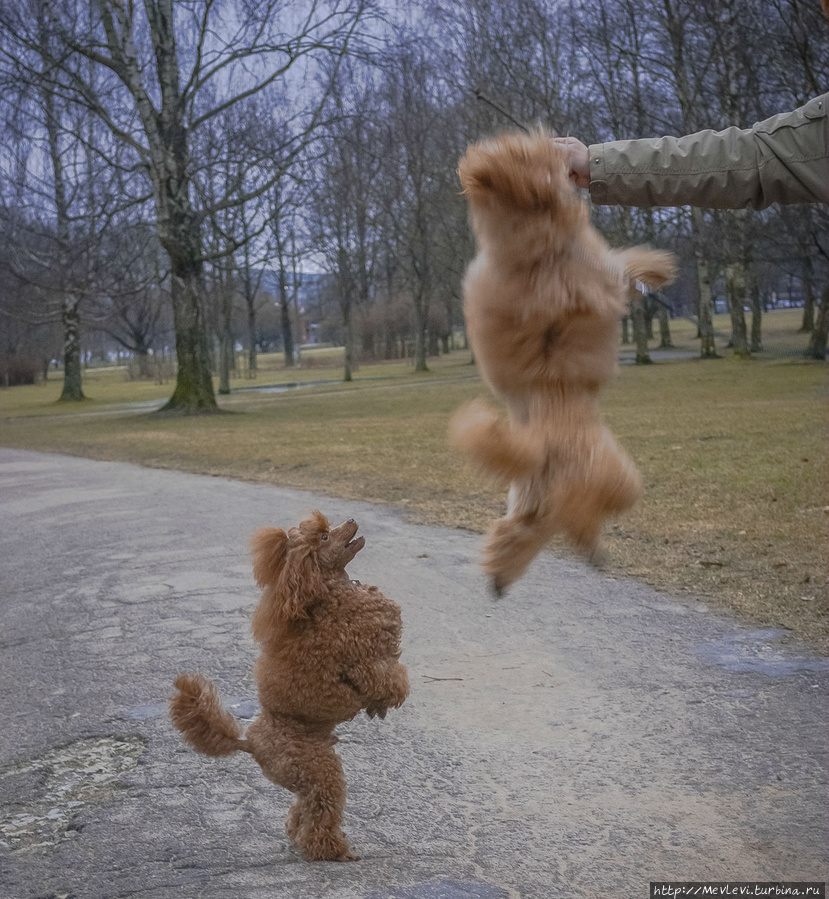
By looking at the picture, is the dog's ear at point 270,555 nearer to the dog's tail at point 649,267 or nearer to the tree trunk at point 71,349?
the dog's tail at point 649,267

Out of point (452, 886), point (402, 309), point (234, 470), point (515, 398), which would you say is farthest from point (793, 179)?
point (402, 309)

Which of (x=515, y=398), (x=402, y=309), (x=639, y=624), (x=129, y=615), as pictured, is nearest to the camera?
(x=515, y=398)

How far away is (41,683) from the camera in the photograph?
4.32m

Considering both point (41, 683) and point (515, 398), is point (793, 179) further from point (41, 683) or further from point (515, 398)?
point (41, 683)

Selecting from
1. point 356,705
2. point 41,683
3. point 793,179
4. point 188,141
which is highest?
point 188,141

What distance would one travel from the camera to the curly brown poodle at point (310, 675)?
2465 millimetres

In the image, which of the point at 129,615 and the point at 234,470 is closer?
the point at 129,615

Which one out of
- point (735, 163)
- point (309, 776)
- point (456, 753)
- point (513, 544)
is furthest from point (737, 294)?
point (513, 544)

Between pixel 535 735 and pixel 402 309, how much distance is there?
53.2m

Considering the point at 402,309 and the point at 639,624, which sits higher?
the point at 402,309

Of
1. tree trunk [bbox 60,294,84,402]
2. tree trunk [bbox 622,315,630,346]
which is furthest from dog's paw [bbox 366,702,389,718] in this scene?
tree trunk [bbox 60,294,84,402]

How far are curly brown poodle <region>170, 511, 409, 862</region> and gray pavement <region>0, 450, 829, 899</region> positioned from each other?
21cm

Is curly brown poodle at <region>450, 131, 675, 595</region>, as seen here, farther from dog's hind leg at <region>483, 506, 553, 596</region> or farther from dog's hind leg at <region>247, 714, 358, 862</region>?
dog's hind leg at <region>247, 714, 358, 862</region>

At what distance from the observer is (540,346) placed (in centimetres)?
188
